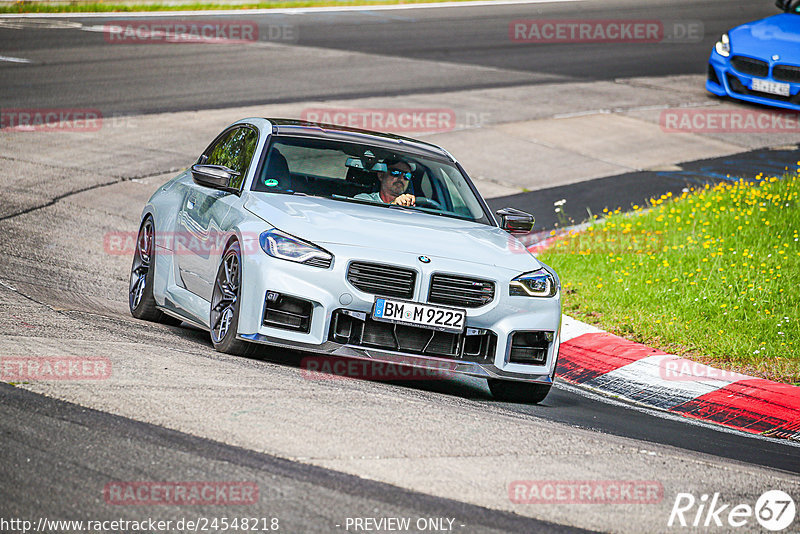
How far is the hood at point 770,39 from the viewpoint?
58.7ft

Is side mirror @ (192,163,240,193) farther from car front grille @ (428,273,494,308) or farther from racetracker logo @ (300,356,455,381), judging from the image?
car front grille @ (428,273,494,308)

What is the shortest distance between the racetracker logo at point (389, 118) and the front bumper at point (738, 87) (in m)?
4.55

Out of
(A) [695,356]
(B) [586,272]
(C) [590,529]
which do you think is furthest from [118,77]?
(C) [590,529]

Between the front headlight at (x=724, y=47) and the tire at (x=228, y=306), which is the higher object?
the tire at (x=228, y=306)

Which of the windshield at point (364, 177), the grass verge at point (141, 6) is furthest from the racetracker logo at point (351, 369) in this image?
the grass verge at point (141, 6)

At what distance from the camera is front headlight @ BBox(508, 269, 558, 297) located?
709cm

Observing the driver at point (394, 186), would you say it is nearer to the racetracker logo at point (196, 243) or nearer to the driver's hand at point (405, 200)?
the driver's hand at point (405, 200)

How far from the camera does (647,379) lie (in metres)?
8.55

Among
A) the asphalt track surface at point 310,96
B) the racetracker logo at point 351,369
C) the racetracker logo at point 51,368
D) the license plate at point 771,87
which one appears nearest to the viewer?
the asphalt track surface at point 310,96

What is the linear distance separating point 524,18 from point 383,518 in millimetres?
26718

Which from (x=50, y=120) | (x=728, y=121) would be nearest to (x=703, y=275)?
(x=728, y=121)

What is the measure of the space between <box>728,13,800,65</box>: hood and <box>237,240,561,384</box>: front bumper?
A: 12.6 m

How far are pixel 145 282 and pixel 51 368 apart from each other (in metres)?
2.85

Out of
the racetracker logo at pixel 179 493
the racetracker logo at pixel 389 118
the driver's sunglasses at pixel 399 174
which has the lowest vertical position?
the racetracker logo at pixel 389 118
